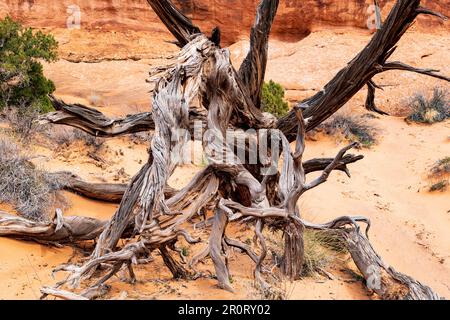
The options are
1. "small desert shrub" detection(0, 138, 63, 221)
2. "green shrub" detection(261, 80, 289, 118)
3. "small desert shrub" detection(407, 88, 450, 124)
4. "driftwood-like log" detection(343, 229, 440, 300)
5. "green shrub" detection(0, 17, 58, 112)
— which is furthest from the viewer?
"small desert shrub" detection(407, 88, 450, 124)

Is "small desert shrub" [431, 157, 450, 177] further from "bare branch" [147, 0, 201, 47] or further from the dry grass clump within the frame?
"bare branch" [147, 0, 201, 47]

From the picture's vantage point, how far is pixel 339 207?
26.2 ft

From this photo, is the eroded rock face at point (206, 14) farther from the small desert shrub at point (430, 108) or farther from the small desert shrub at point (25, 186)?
the small desert shrub at point (25, 186)

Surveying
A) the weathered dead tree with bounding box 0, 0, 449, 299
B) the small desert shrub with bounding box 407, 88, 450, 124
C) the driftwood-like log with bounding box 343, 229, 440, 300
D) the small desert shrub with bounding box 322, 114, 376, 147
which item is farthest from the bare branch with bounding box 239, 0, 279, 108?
the small desert shrub with bounding box 407, 88, 450, 124

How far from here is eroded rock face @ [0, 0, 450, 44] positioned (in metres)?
15.7

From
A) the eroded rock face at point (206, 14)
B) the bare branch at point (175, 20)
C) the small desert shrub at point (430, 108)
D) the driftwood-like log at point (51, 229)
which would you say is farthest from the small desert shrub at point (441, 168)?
the eroded rock face at point (206, 14)

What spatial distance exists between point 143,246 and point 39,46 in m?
6.72

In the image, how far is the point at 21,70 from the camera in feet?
31.3

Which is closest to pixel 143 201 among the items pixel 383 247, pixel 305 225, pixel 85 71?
pixel 305 225

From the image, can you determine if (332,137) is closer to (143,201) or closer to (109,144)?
(109,144)

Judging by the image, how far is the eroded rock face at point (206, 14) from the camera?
51.6 ft

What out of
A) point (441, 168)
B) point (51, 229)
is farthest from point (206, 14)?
point (51, 229)

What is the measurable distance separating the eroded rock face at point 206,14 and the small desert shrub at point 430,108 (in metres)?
3.90

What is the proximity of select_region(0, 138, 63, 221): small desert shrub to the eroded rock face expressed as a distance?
1008cm
